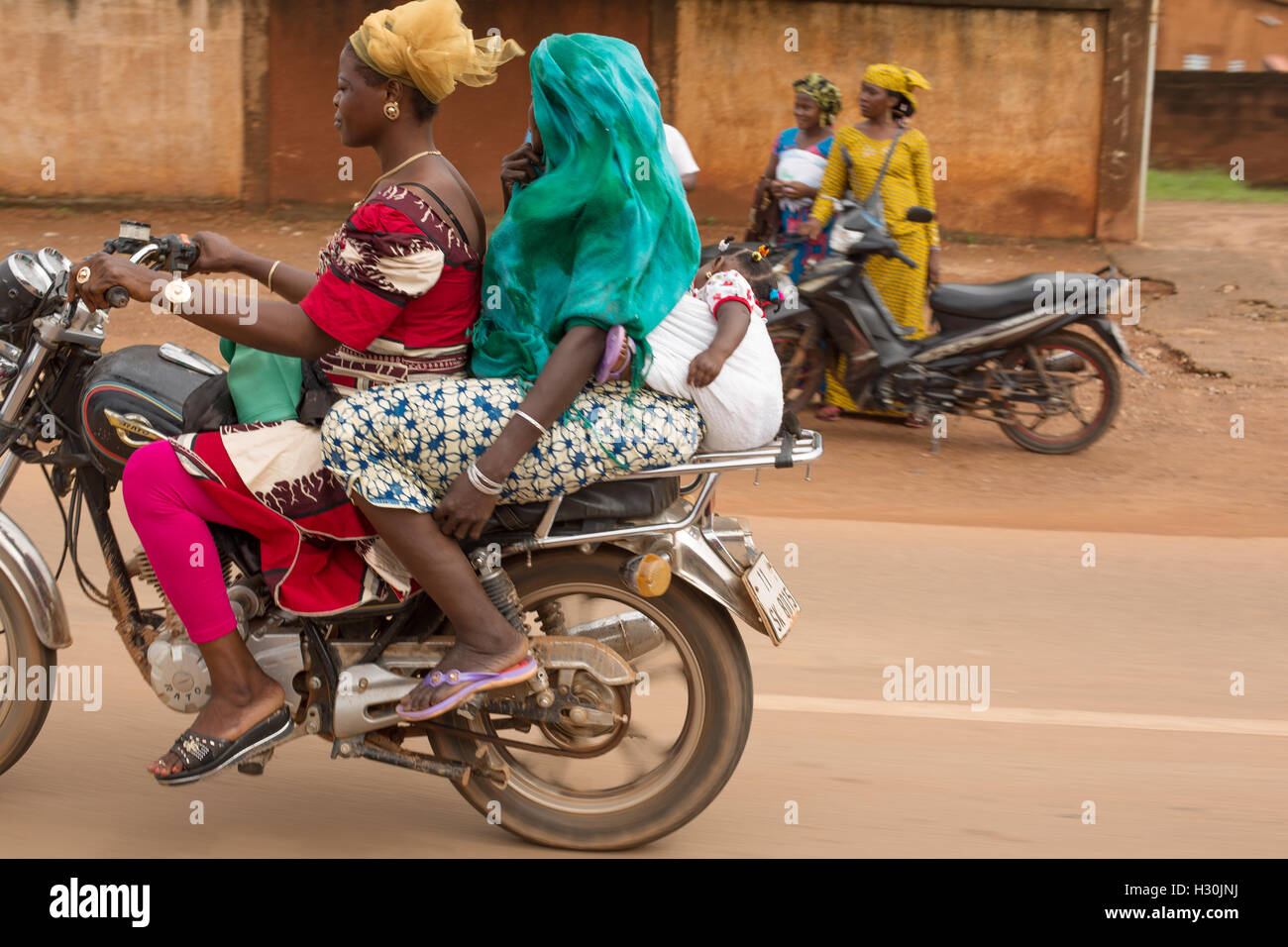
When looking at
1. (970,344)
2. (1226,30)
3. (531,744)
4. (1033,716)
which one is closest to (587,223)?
(531,744)

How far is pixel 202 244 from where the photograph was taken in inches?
127

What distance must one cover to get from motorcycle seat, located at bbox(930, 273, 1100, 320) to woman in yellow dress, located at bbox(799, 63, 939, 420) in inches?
8.6

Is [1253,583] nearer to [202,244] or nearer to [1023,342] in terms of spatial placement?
[1023,342]

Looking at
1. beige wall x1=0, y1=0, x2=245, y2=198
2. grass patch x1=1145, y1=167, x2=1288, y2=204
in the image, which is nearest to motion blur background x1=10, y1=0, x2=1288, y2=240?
beige wall x1=0, y1=0, x2=245, y2=198

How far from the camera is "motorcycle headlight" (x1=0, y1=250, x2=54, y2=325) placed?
3.27 m

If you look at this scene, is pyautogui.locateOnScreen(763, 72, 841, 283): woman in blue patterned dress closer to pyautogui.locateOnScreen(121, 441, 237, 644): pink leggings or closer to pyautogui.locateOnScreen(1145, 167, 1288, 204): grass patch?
pyautogui.locateOnScreen(121, 441, 237, 644): pink leggings

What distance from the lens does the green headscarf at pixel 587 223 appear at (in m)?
3.05

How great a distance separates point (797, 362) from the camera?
8.39 meters

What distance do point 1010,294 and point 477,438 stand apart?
5449 millimetres

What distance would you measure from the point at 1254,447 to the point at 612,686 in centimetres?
632

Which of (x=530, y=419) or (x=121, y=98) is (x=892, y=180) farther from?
(x=121, y=98)

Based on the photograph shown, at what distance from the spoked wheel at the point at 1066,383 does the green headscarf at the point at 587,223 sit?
5.22 meters

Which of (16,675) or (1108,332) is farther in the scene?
(1108,332)
